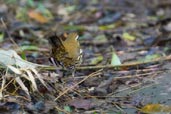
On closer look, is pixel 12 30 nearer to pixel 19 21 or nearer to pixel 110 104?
pixel 19 21

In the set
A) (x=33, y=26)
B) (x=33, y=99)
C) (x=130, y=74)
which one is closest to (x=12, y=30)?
(x=33, y=26)

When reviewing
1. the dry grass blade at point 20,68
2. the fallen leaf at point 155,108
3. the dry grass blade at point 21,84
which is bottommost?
the fallen leaf at point 155,108

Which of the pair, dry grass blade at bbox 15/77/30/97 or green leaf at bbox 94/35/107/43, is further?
green leaf at bbox 94/35/107/43

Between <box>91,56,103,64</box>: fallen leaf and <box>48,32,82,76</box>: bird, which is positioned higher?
<box>91,56,103,64</box>: fallen leaf

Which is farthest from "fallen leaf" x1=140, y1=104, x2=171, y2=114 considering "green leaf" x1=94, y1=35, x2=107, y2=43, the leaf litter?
"green leaf" x1=94, y1=35, x2=107, y2=43

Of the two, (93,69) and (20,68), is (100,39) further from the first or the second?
→ (20,68)

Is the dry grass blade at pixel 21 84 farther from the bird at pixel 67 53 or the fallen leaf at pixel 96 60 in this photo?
the fallen leaf at pixel 96 60

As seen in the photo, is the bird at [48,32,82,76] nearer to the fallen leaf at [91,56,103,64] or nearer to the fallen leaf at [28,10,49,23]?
the fallen leaf at [91,56,103,64]

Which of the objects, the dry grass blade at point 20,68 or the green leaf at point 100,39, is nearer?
the dry grass blade at point 20,68

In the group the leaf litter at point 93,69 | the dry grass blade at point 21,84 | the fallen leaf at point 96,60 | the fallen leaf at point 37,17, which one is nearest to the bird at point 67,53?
the leaf litter at point 93,69

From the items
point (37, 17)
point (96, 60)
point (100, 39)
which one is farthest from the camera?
point (37, 17)

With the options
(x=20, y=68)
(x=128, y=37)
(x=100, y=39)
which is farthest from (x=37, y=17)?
(x=20, y=68)
